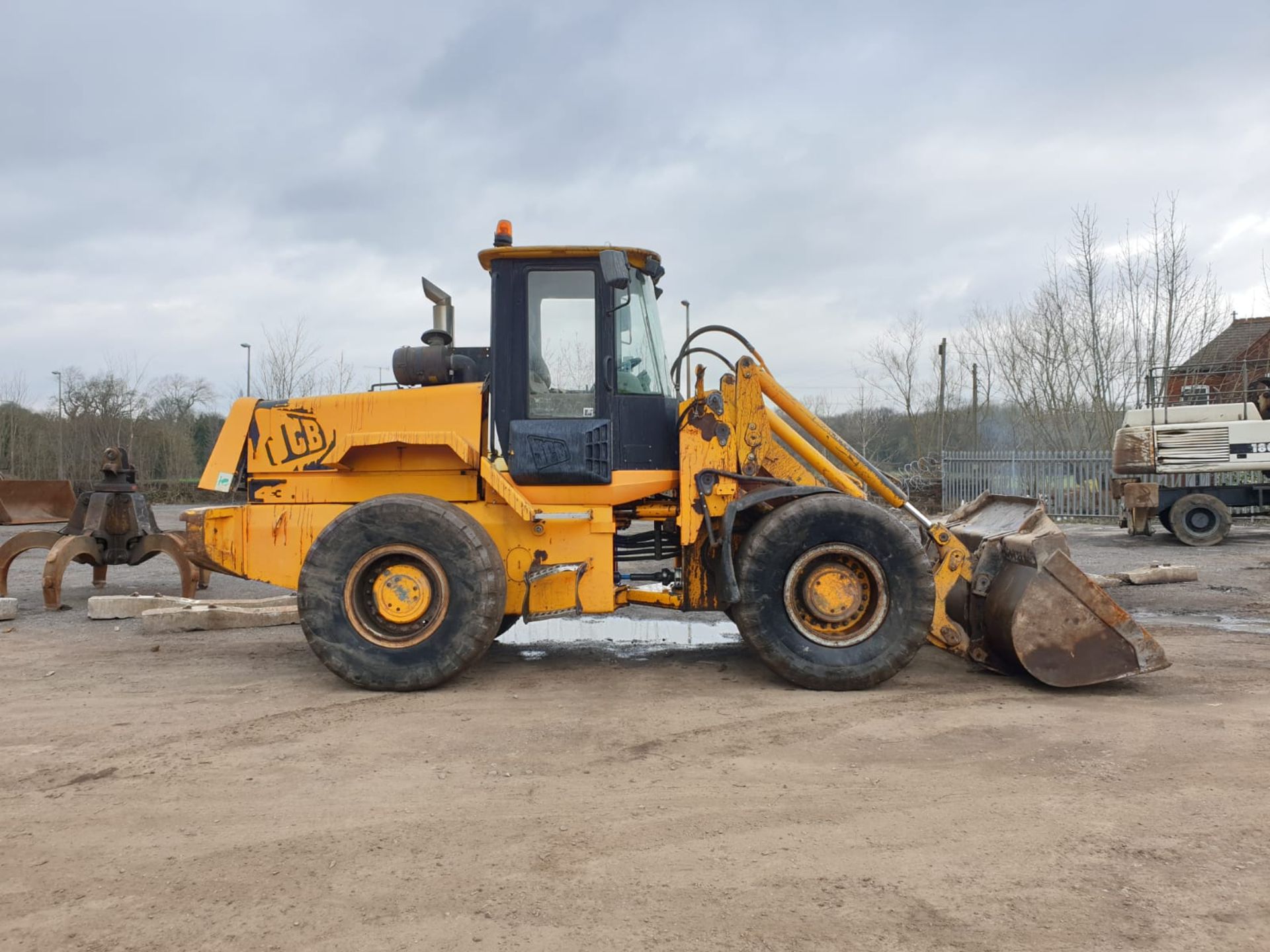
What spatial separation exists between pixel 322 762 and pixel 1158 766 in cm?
382

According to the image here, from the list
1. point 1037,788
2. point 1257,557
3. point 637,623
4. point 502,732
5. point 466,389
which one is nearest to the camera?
point 1037,788

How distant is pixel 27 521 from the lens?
1164 centimetres

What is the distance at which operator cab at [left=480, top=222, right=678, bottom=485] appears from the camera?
583 cm

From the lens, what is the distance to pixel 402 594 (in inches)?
220

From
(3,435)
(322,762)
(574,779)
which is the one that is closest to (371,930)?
(574,779)

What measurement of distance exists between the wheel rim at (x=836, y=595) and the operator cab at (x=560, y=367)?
129 cm

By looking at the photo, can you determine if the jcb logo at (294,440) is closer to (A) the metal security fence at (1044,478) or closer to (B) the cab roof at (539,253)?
(B) the cab roof at (539,253)

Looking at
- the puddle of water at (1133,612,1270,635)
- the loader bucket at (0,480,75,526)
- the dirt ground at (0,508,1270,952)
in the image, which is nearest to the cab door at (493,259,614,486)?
the dirt ground at (0,508,1270,952)

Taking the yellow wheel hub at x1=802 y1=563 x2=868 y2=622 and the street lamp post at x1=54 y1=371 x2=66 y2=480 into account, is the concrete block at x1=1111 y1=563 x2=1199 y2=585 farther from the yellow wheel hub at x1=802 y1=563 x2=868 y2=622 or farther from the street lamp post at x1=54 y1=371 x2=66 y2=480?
the street lamp post at x1=54 y1=371 x2=66 y2=480

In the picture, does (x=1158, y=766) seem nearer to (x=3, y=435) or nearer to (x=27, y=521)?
(x=27, y=521)

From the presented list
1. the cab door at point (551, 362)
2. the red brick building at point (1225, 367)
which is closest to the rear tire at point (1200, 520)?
the red brick building at point (1225, 367)

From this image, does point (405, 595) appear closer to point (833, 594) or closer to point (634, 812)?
point (634, 812)

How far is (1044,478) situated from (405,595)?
20.5 meters

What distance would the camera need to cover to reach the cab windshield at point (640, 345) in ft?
19.5
